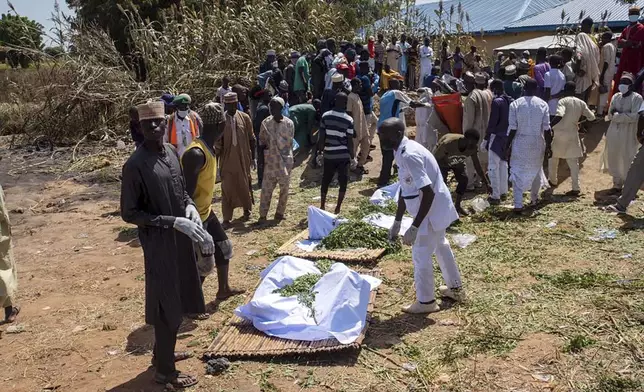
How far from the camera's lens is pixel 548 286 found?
215 inches

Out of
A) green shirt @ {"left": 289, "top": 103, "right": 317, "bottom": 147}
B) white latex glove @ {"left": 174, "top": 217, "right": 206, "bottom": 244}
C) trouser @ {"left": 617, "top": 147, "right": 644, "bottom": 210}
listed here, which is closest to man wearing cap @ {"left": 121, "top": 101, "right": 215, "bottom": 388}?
white latex glove @ {"left": 174, "top": 217, "right": 206, "bottom": 244}

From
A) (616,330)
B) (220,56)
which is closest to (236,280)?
(616,330)

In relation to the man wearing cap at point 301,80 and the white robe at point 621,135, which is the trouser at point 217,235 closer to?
the white robe at point 621,135

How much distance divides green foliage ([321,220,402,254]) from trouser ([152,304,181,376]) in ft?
9.83

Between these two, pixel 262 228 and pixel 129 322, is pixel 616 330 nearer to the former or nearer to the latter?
pixel 129 322

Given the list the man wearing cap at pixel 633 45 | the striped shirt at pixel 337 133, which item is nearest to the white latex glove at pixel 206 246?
the striped shirt at pixel 337 133

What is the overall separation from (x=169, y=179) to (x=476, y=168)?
5.67 m

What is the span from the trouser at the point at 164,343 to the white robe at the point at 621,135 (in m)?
7.14

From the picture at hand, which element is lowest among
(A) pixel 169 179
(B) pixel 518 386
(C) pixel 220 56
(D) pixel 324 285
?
(B) pixel 518 386

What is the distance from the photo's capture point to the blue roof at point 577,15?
811 inches

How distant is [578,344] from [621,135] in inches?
208

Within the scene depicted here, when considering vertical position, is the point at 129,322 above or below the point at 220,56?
below

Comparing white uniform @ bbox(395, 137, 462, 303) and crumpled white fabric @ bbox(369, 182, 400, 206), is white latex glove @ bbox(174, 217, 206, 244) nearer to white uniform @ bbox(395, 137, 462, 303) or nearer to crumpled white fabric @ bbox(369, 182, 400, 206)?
white uniform @ bbox(395, 137, 462, 303)

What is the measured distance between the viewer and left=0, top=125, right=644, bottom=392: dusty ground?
13.6 ft
